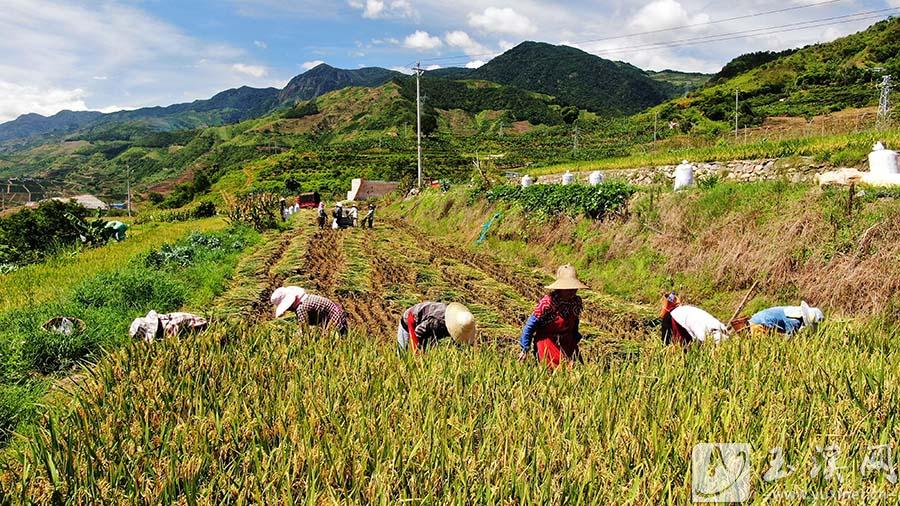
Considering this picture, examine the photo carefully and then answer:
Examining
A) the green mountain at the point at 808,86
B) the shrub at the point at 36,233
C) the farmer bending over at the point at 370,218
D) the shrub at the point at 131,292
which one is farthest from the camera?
the green mountain at the point at 808,86

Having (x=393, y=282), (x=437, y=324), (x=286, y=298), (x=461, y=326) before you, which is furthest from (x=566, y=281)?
(x=393, y=282)

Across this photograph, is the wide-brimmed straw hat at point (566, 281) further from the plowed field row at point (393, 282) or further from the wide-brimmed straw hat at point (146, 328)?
the wide-brimmed straw hat at point (146, 328)

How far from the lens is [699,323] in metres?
4.32

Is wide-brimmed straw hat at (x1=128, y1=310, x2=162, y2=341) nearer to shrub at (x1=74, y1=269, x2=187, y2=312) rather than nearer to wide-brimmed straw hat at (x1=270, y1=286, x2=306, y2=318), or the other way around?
wide-brimmed straw hat at (x1=270, y1=286, x2=306, y2=318)

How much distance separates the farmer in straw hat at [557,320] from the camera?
13.4 feet

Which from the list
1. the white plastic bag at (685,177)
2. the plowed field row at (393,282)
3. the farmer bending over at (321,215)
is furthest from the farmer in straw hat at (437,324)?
the farmer bending over at (321,215)

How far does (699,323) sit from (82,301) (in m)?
7.37

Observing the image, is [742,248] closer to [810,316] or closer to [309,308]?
[810,316]

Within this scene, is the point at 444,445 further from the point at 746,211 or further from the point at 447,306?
the point at 746,211

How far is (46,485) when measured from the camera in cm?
186

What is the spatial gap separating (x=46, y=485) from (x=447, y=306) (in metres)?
3.02

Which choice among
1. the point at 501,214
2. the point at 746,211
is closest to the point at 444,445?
the point at 746,211

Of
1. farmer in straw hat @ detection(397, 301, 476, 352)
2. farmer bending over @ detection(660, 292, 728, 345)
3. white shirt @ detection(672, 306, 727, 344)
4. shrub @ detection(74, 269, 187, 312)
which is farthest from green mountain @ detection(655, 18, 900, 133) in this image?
shrub @ detection(74, 269, 187, 312)

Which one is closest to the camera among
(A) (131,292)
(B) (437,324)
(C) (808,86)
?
(B) (437,324)
